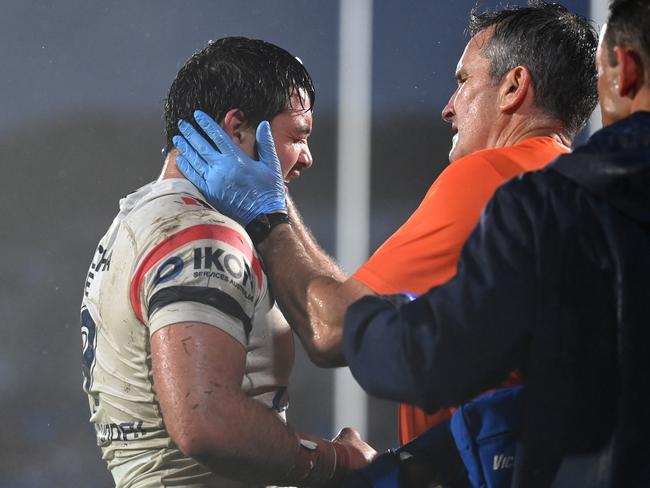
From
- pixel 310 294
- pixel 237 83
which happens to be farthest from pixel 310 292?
pixel 237 83

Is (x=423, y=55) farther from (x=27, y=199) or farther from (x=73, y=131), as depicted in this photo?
(x=27, y=199)

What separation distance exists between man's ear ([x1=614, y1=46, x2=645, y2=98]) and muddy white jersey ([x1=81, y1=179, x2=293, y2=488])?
52cm

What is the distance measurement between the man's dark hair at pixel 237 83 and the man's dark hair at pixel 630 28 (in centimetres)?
62

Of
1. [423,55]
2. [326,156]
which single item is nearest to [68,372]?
[326,156]

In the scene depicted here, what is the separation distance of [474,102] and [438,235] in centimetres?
37

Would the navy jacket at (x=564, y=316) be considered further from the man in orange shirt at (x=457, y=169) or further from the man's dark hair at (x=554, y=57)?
the man's dark hair at (x=554, y=57)

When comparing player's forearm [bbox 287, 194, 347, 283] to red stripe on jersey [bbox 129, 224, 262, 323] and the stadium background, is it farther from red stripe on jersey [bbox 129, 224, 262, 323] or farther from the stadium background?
the stadium background

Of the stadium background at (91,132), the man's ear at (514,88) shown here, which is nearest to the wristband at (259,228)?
the man's ear at (514,88)

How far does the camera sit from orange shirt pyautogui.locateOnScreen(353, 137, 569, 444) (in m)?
1.25

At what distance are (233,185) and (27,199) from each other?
205cm

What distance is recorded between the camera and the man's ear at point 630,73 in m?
0.93

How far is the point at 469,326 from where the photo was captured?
0.84 meters

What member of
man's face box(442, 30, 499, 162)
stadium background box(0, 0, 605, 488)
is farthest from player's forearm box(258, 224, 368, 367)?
stadium background box(0, 0, 605, 488)

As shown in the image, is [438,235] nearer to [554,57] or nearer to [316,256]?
[316,256]
